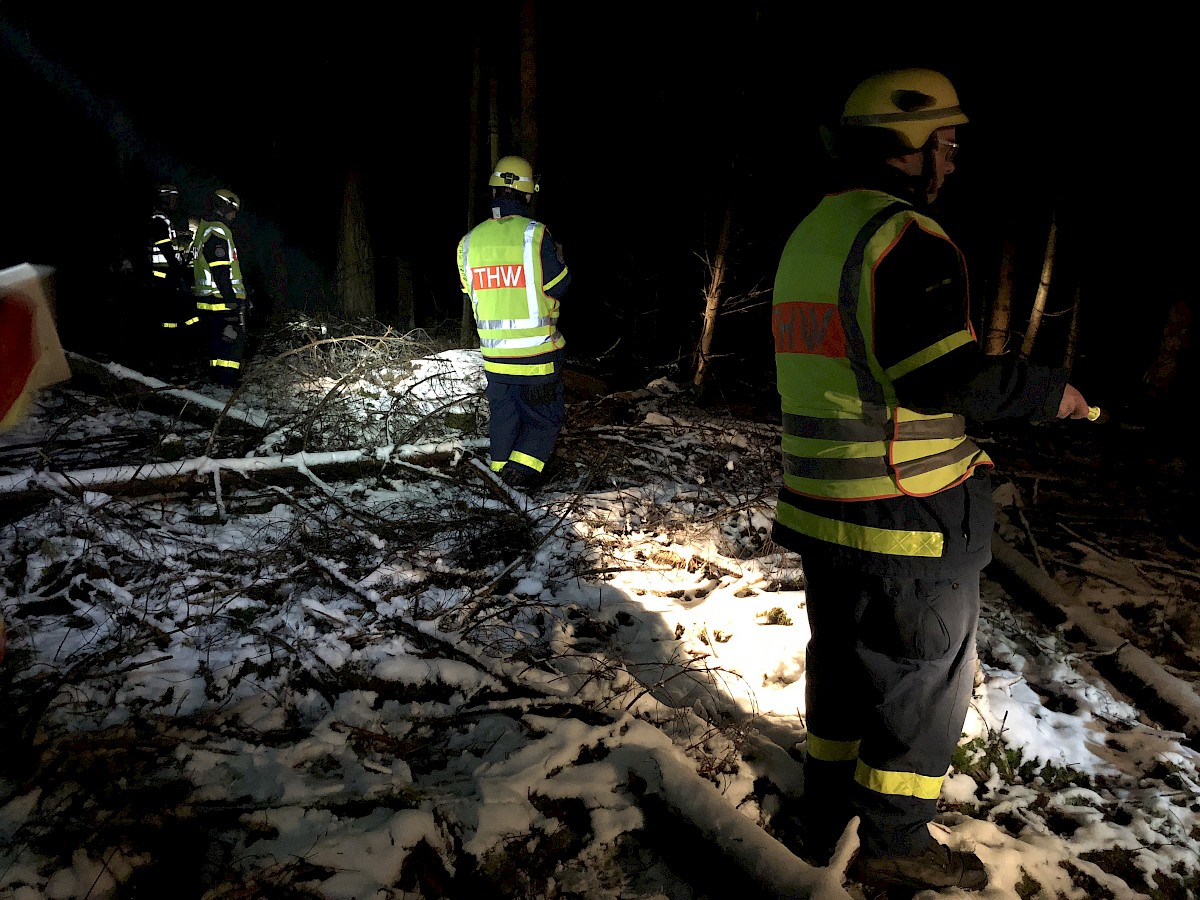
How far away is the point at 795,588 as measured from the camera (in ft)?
11.8

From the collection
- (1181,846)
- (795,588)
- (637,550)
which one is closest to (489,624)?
(637,550)

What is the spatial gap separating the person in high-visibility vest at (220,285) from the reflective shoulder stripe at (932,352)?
7.87 metres

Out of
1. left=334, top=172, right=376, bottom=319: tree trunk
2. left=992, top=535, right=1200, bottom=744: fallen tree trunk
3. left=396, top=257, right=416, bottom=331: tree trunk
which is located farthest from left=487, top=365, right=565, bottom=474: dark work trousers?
left=396, top=257, right=416, bottom=331: tree trunk

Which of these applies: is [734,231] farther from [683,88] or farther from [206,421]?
[683,88]

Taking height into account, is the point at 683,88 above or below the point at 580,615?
above

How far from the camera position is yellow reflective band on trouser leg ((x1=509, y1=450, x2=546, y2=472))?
4.89 metres

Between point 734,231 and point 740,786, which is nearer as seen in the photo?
point 740,786

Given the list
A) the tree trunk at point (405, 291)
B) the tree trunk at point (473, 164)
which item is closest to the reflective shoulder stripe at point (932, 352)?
the tree trunk at point (473, 164)

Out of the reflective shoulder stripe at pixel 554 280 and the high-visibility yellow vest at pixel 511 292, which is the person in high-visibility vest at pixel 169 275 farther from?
the reflective shoulder stripe at pixel 554 280

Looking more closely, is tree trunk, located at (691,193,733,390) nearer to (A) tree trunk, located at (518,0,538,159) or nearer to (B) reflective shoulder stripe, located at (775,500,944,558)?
(A) tree trunk, located at (518,0,538,159)

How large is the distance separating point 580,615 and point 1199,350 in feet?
41.6

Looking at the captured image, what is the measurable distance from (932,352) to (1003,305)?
10.5 metres

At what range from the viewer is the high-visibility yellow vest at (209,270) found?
7293 millimetres

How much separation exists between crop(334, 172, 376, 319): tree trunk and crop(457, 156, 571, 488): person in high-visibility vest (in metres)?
8.37
